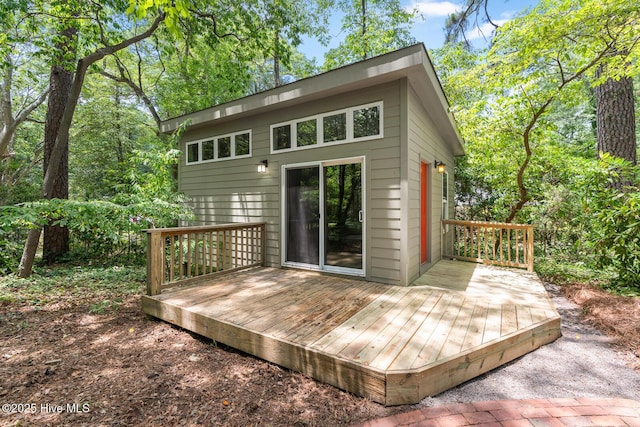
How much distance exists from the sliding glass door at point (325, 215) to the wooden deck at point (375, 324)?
15.6 inches

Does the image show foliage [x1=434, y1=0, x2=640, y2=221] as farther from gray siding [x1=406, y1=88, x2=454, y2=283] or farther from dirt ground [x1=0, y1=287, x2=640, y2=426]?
dirt ground [x1=0, y1=287, x2=640, y2=426]

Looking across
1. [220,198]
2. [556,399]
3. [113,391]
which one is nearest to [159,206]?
[220,198]

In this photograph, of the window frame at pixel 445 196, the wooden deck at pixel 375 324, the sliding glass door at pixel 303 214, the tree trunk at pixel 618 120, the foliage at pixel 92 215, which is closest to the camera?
the wooden deck at pixel 375 324

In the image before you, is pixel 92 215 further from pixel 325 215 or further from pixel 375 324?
pixel 375 324

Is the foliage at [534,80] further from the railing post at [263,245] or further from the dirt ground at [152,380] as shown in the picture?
the railing post at [263,245]

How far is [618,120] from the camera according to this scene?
5.79 m

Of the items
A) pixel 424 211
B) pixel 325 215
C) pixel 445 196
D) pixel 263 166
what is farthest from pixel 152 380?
pixel 445 196

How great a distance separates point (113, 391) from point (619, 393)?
3.71 m

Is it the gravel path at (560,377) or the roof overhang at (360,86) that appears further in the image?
the roof overhang at (360,86)

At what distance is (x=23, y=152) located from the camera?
10719 millimetres

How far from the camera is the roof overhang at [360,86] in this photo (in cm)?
350

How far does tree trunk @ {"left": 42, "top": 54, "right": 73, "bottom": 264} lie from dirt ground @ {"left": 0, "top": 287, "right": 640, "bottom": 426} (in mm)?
3977

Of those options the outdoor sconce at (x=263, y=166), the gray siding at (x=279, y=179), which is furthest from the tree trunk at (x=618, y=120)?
the outdoor sconce at (x=263, y=166)

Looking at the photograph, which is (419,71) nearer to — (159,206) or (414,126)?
(414,126)
